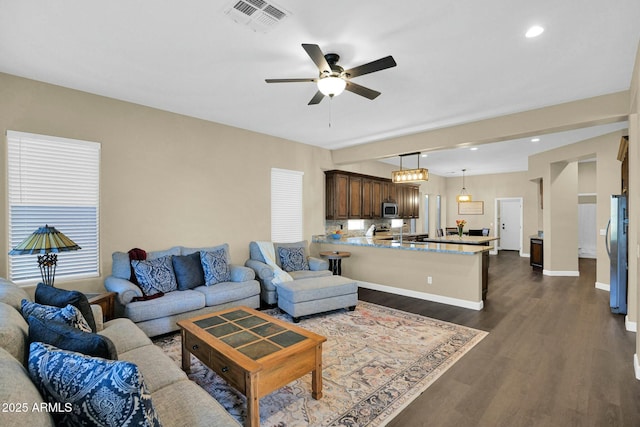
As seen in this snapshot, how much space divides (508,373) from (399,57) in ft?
9.88

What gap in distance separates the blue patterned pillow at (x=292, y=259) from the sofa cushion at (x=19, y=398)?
12.8 ft

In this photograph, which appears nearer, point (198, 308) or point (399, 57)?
point (399, 57)

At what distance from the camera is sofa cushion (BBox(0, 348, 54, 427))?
34.3 inches

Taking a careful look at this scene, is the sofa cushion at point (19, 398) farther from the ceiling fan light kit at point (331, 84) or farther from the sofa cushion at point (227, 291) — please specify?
the sofa cushion at point (227, 291)

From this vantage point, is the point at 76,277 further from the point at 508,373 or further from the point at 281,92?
the point at 508,373

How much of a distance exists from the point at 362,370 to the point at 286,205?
11.6 ft

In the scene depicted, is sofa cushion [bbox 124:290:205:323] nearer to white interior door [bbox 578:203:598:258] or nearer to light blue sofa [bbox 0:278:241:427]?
light blue sofa [bbox 0:278:241:427]

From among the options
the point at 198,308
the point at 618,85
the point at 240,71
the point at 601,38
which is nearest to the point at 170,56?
the point at 240,71

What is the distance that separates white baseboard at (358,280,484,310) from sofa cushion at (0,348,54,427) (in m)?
4.78

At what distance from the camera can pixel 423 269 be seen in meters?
5.07

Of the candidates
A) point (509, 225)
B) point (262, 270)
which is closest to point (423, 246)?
point (262, 270)

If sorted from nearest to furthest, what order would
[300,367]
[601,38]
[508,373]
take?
[300,367]
[601,38]
[508,373]

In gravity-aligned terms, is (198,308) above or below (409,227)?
below

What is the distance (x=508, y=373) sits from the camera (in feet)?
8.93
